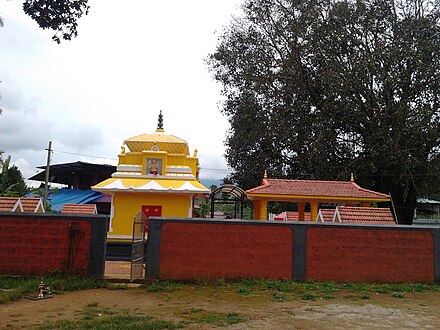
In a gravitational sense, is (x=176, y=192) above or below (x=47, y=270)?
above

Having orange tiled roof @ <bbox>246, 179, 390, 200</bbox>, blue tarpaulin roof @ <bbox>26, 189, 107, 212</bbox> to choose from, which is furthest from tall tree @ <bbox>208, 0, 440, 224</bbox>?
blue tarpaulin roof @ <bbox>26, 189, 107, 212</bbox>

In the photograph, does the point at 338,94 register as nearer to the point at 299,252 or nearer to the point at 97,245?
the point at 299,252

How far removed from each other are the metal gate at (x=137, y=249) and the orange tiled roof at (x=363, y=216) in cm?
616

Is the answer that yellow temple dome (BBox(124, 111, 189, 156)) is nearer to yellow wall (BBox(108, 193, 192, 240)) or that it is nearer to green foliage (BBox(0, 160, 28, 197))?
yellow wall (BBox(108, 193, 192, 240))

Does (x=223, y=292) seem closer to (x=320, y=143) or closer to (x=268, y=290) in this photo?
(x=268, y=290)

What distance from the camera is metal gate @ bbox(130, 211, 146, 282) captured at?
11500 mm

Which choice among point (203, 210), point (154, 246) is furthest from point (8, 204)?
point (203, 210)

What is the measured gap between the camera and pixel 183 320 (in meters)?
7.93

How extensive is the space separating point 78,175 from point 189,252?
2531 cm

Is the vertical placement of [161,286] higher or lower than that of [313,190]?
lower

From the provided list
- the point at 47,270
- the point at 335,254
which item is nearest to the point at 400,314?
the point at 335,254

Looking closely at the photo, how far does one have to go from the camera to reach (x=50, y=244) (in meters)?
12.3

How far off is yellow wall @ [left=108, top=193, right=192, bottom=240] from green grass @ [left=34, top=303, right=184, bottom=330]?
10.8 meters

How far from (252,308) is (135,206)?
11.1m
